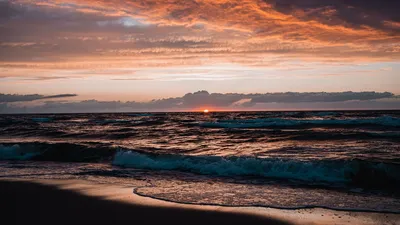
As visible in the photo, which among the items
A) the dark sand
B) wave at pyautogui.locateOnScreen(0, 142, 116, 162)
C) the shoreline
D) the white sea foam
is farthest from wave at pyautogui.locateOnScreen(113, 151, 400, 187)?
the dark sand

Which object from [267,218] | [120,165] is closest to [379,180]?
[267,218]

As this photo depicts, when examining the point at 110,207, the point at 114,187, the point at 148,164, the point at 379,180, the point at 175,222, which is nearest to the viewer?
the point at 175,222

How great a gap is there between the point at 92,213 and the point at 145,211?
1.02m

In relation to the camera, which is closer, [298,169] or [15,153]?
[298,169]

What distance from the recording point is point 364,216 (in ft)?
23.6

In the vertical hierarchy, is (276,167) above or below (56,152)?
above

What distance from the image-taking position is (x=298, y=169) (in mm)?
12430

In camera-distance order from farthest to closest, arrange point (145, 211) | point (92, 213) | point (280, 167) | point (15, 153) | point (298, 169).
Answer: point (15, 153)
point (280, 167)
point (298, 169)
point (145, 211)
point (92, 213)

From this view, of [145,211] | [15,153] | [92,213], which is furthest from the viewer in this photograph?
[15,153]

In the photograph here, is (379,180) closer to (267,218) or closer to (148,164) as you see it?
(267,218)

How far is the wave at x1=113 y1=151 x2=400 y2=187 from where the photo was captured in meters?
11.7

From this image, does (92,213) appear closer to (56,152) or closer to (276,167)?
(276,167)

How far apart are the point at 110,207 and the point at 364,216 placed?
496 cm

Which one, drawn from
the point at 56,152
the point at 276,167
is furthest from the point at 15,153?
the point at 276,167
